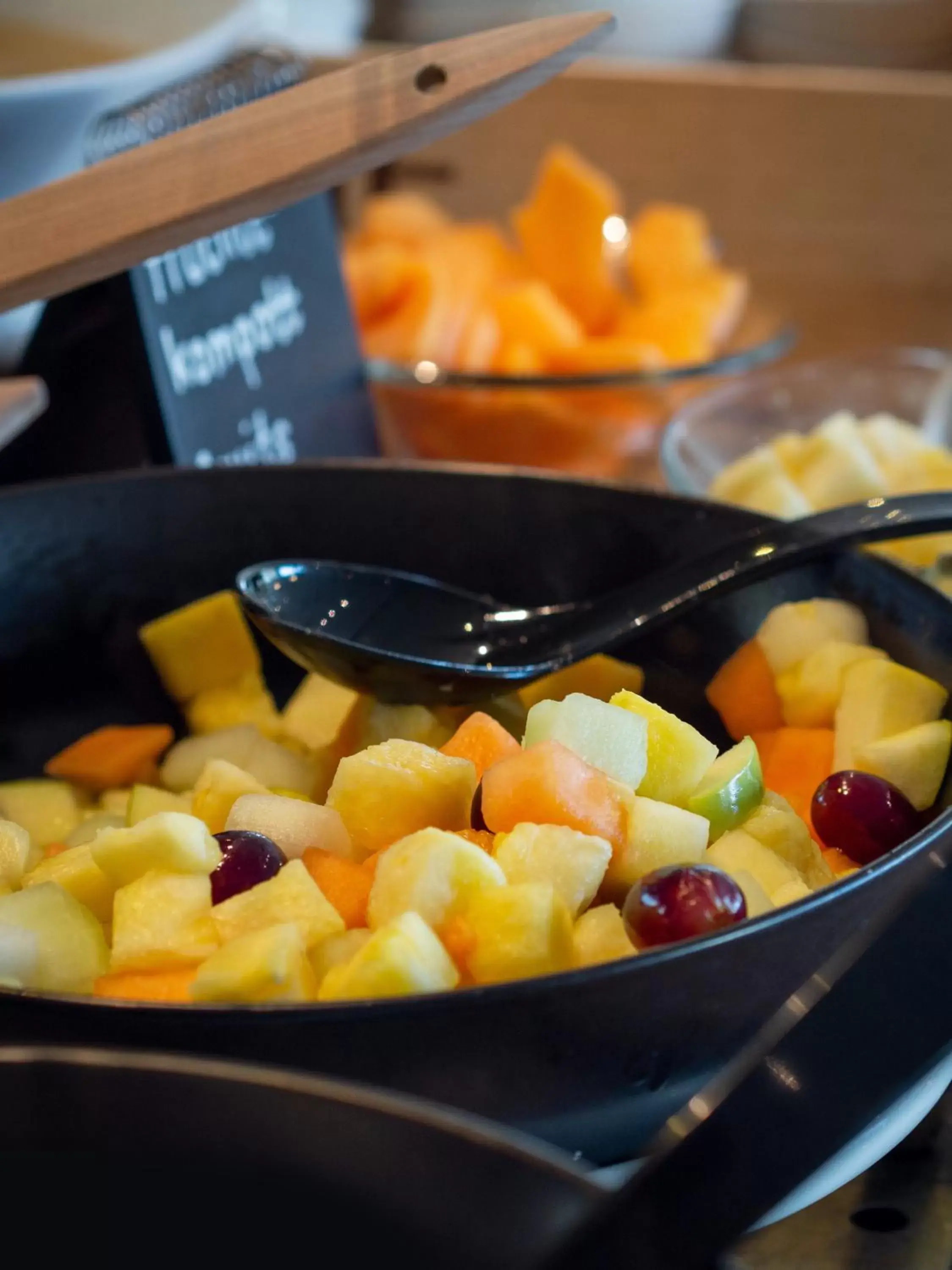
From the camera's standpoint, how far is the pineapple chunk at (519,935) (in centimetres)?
43

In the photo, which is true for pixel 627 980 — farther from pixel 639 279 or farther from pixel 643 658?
pixel 639 279

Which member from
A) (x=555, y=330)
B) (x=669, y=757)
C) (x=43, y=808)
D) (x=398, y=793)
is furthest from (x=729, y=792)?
(x=555, y=330)

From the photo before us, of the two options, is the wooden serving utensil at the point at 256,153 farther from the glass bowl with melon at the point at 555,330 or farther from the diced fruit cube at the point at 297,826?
the glass bowl with melon at the point at 555,330

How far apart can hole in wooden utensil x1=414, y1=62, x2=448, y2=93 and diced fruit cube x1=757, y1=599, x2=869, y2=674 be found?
31cm

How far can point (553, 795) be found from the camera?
0.49m

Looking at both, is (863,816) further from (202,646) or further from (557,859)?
(202,646)

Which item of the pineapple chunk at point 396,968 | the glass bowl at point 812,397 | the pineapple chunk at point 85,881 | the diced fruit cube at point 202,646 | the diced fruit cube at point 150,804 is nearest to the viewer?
the pineapple chunk at point 396,968

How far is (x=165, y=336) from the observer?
864mm

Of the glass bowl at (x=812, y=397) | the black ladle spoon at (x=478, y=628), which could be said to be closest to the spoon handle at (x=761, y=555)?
the black ladle spoon at (x=478, y=628)

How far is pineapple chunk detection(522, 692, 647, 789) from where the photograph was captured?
0.52m

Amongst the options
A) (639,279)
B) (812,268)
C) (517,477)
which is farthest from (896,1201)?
(812,268)

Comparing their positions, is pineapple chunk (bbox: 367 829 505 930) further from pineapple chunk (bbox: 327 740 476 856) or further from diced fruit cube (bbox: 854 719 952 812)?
diced fruit cube (bbox: 854 719 952 812)

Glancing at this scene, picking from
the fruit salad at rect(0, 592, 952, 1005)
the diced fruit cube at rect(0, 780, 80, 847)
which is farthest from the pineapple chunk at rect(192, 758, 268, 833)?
the diced fruit cube at rect(0, 780, 80, 847)

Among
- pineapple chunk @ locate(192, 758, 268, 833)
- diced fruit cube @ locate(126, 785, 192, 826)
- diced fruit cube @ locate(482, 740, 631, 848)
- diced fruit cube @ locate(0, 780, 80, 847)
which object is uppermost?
diced fruit cube @ locate(482, 740, 631, 848)
